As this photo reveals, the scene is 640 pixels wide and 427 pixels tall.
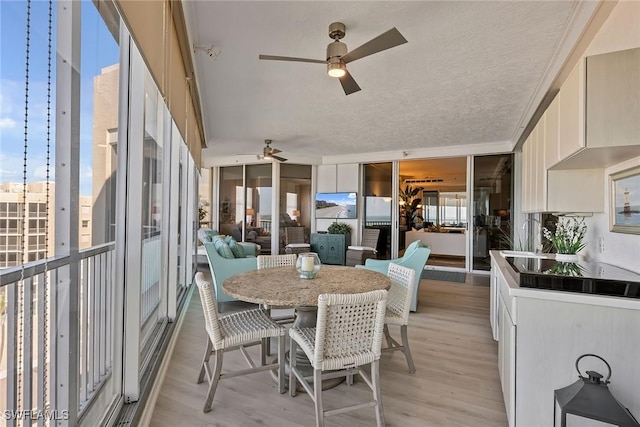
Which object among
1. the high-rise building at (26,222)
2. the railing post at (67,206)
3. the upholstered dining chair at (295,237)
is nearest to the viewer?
the high-rise building at (26,222)

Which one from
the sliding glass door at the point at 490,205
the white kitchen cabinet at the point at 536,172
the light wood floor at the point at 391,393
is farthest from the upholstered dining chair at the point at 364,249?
the light wood floor at the point at 391,393

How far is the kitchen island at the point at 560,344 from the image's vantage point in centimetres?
150

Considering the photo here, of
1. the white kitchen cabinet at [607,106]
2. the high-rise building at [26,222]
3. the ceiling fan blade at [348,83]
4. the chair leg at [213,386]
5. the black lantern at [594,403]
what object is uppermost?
the ceiling fan blade at [348,83]

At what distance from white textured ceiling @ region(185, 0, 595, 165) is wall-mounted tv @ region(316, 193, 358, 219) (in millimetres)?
2303

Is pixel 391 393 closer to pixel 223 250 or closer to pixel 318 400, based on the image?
pixel 318 400

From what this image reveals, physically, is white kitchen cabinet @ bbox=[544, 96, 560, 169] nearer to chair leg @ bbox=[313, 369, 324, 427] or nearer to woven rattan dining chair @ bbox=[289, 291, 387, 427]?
woven rattan dining chair @ bbox=[289, 291, 387, 427]

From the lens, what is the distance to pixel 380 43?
7.10 feet

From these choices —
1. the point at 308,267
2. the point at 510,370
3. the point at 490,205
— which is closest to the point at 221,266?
the point at 308,267

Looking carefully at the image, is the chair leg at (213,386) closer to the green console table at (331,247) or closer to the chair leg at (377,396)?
the chair leg at (377,396)

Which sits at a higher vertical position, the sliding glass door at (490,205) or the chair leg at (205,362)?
the sliding glass door at (490,205)

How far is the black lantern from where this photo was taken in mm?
1272

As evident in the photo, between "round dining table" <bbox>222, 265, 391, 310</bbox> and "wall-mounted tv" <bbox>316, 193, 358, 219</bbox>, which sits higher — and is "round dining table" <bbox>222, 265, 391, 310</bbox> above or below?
below

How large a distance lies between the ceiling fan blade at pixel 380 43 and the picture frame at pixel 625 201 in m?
1.63

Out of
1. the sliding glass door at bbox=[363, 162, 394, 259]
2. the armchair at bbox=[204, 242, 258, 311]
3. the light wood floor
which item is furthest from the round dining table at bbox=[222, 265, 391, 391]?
the sliding glass door at bbox=[363, 162, 394, 259]
